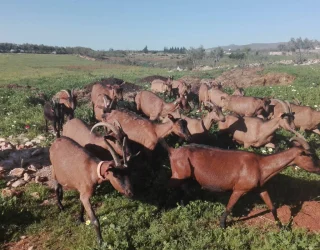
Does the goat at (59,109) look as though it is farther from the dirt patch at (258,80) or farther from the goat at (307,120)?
the dirt patch at (258,80)

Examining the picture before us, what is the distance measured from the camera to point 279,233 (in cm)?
600

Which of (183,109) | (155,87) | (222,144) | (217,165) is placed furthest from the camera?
(155,87)

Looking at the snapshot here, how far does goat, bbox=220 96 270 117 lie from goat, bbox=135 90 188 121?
1982 mm

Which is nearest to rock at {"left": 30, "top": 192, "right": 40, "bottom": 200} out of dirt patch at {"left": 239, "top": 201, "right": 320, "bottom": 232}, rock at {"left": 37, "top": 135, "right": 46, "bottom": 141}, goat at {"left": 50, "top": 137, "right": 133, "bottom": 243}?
goat at {"left": 50, "top": 137, "right": 133, "bottom": 243}

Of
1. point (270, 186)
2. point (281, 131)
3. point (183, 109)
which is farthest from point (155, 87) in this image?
point (270, 186)

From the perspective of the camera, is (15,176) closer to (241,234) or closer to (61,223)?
(61,223)

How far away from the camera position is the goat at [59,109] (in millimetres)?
12750

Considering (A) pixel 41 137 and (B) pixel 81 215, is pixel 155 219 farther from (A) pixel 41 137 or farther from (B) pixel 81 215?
(A) pixel 41 137

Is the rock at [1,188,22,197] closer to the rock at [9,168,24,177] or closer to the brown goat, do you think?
the rock at [9,168,24,177]

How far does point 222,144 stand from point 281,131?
8.97 feet

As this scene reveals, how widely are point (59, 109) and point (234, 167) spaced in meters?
8.36

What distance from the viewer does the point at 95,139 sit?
8.35m

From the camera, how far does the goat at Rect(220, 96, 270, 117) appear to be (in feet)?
45.0

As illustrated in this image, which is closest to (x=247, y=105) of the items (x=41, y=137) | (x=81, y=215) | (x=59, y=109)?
(x=59, y=109)
